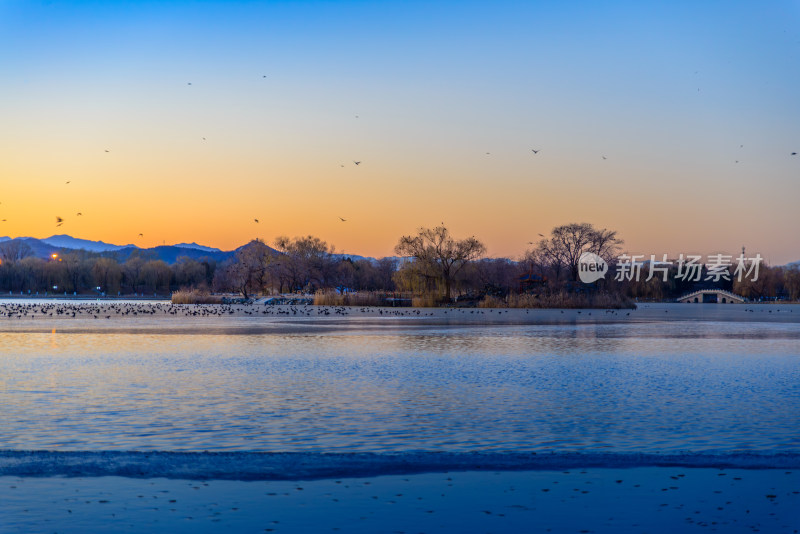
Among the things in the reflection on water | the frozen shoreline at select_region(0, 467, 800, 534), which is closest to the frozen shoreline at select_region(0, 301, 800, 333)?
the reflection on water

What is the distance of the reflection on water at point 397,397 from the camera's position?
10.2 metres

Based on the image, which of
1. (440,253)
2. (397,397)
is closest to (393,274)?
(440,253)

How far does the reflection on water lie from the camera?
33.6ft

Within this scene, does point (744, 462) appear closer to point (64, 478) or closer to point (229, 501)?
point (229, 501)

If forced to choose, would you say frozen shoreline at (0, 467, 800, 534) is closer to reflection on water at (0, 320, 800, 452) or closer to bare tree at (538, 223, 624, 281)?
reflection on water at (0, 320, 800, 452)

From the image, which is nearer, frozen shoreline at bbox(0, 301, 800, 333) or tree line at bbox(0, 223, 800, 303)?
frozen shoreline at bbox(0, 301, 800, 333)

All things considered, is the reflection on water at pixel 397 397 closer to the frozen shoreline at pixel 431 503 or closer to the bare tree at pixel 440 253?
the frozen shoreline at pixel 431 503

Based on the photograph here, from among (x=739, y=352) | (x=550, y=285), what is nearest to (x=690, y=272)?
(x=550, y=285)

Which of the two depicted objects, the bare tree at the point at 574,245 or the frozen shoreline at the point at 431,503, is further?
the bare tree at the point at 574,245

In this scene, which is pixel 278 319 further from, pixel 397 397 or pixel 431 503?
pixel 431 503

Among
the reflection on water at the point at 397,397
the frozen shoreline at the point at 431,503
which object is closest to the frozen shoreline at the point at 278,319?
the reflection on water at the point at 397,397

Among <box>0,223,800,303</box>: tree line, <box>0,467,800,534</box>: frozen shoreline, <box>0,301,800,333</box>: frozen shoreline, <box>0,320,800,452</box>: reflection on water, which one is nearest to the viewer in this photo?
<box>0,467,800,534</box>: frozen shoreline

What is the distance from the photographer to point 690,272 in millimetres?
148000

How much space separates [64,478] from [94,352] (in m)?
15.5
